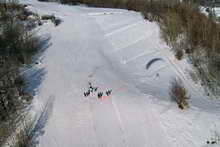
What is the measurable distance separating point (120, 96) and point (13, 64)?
2545 mm

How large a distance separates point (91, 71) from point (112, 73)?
1.52 ft

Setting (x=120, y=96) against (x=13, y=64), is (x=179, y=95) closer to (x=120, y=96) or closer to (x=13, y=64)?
(x=120, y=96)

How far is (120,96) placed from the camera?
4.19 metres

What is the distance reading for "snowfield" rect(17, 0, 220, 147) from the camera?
131 inches

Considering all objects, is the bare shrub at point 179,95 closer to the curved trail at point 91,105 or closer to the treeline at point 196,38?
the curved trail at point 91,105

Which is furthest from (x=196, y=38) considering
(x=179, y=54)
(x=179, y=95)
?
(x=179, y=95)

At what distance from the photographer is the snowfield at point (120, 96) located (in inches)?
131

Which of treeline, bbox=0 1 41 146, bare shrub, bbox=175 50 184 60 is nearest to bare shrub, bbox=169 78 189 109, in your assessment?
bare shrub, bbox=175 50 184 60

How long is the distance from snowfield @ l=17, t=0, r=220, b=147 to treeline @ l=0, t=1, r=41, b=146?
0.31m

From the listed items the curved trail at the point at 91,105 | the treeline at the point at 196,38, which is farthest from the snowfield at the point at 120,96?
the treeline at the point at 196,38

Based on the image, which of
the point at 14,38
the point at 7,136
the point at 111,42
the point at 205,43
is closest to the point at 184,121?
the point at 205,43

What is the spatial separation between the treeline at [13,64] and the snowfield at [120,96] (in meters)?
0.31

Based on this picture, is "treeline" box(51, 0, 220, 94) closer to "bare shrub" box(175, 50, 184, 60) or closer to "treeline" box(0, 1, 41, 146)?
"bare shrub" box(175, 50, 184, 60)

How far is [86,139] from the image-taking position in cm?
330
